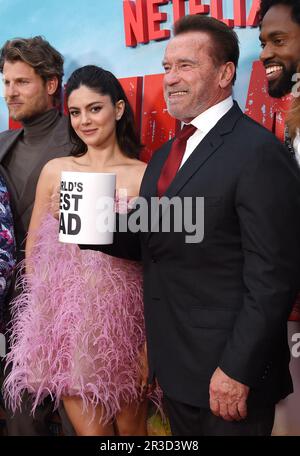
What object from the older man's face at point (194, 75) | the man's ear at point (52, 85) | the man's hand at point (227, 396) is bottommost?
the man's hand at point (227, 396)

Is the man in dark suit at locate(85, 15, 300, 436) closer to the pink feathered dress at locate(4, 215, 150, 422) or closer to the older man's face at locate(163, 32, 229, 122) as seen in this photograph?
the older man's face at locate(163, 32, 229, 122)

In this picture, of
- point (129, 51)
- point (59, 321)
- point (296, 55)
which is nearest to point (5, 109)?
point (129, 51)

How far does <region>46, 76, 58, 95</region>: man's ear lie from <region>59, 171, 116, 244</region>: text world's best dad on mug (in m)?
1.04

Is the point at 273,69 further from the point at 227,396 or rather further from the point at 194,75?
the point at 227,396

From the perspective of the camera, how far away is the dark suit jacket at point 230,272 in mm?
1246

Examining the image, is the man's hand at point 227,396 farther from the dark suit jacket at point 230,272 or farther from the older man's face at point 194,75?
the older man's face at point 194,75

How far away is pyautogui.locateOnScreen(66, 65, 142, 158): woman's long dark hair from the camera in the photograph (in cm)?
192

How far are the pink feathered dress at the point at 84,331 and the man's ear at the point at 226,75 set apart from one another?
1.89 feet

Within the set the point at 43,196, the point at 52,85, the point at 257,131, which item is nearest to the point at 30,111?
the point at 52,85

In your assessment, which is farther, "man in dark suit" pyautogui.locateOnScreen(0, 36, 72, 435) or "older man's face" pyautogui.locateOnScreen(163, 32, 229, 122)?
"man in dark suit" pyautogui.locateOnScreen(0, 36, 72, 435)

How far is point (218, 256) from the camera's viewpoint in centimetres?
135

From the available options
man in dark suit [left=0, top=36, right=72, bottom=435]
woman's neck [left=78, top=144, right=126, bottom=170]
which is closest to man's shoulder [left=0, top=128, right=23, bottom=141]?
man in dark suit [left=0, top=36, right=72, bottom=435]

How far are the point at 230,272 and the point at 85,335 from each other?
0.53 m

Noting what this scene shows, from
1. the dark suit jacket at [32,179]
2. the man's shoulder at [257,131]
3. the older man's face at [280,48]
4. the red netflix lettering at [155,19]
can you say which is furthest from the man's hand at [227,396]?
the red netflix lettering at [155,19]
